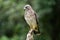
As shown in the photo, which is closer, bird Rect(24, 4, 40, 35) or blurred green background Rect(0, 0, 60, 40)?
bird Rect(24, 4, 40, 35)

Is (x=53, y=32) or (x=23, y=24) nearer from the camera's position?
(x=23, y=24)

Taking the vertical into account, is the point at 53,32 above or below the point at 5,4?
below

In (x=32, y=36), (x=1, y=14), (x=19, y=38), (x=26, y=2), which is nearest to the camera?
(x=32, y=36)

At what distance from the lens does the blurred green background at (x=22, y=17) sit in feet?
28.8

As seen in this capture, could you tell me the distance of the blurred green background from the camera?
8.77 meters

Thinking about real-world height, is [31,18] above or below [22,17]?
above

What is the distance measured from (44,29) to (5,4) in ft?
3.82

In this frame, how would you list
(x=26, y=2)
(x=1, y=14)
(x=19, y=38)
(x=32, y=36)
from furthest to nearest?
(x=1, y=14), (x=26, y=2), (x=19, y=38), (x=32, y=36)

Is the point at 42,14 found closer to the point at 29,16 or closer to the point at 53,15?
the point at 53,15

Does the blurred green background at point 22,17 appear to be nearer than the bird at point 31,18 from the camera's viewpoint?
No

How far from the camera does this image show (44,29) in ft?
30.5

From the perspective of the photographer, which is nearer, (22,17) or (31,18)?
(31,18)

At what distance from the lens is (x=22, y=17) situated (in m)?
9.64

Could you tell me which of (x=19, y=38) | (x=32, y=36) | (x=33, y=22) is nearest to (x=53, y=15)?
(x=19, y=38)
